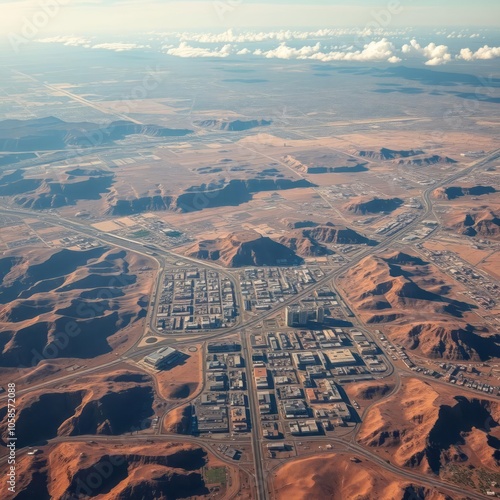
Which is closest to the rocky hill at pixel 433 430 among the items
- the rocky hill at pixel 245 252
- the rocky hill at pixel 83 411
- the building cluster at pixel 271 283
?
the rocky hill at pixel 83 411

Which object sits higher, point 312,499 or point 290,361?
point 312,499

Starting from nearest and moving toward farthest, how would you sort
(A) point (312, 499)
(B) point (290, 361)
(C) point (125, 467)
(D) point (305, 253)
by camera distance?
(A) point (312, 499) < (C) point (125, 467) < (B) point (290, 361) < (D) point (305, 253)

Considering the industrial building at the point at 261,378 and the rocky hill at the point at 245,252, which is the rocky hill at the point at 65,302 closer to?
the rocky hill at the point at 245,252

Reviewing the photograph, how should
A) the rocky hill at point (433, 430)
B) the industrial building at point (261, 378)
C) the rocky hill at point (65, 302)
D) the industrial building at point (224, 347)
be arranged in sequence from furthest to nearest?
the industrial building at point (224, 347)
the rocky hill at point (65, 302)
the industrial building at point (261, 378)
the rocky hill at point (433, 430)

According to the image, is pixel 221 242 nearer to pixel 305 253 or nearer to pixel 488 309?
pixel 305 253

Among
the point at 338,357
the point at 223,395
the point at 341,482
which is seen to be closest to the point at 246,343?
the point at 223,395

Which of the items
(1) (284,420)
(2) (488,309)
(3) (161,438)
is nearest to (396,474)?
(1) (284,420)
